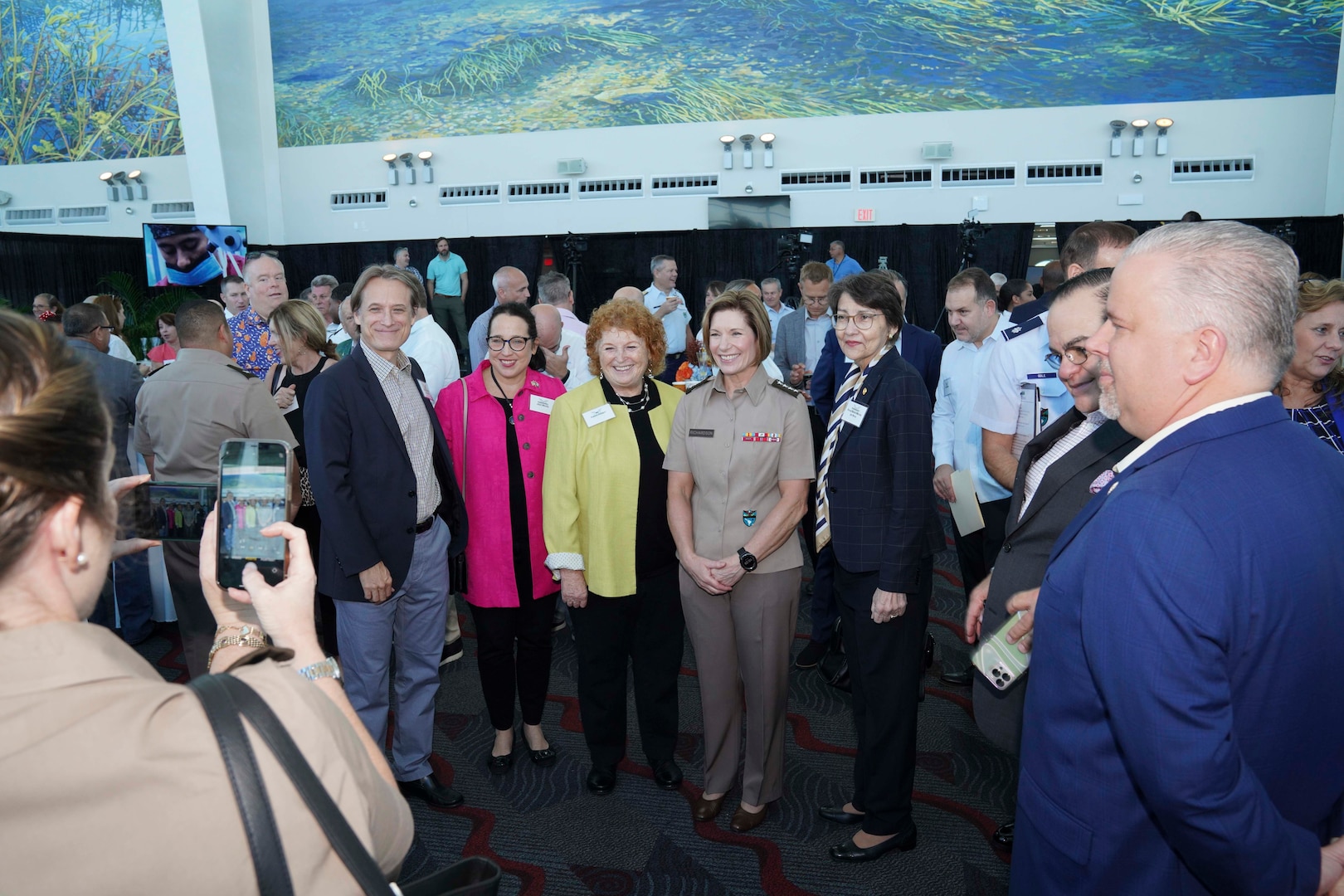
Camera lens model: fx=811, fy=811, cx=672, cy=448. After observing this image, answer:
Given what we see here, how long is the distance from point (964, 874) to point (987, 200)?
10826mm

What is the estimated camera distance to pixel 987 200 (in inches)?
442

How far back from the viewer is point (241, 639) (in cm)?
95

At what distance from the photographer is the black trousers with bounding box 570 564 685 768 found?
2473mm

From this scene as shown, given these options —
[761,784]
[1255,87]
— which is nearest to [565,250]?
[1255,87]

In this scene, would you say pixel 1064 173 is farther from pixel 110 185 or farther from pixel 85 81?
pixel 85 81

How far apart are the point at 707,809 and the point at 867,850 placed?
1.52 ft

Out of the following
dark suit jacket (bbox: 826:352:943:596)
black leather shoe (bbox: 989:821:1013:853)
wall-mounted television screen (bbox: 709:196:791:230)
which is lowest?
black leather shoe (bbox: 989:821:1013:853)

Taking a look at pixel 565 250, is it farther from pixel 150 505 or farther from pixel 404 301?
pixel 150 505

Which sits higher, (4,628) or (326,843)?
(4,628)

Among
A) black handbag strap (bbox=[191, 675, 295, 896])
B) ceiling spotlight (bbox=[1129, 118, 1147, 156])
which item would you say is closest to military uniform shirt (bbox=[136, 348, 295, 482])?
black handbag strap (bbox=[191, 675, 295, 896])

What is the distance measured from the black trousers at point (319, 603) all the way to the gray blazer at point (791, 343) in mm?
2935

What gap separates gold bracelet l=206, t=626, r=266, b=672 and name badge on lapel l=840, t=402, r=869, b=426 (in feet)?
4.92

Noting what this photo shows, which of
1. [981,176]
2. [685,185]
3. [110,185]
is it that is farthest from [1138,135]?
[110,185]

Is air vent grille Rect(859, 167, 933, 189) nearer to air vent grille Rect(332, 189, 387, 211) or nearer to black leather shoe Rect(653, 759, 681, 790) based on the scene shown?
air vent grille Rect(332, 189, 387, 211)
